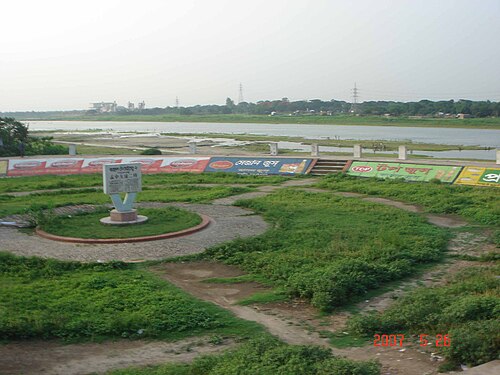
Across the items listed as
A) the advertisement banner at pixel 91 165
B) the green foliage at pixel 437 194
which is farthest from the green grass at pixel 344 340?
the advertisement banner at pixel 91 165

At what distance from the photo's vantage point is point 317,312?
33.2ft

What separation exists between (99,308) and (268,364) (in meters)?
4.11

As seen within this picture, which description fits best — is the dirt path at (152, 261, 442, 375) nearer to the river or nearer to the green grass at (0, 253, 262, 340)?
the green grass at (0, 253, 262, 340)

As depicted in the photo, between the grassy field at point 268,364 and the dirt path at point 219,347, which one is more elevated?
the grassy field at point 268,364

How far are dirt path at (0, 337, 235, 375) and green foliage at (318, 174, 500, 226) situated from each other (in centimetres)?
1235

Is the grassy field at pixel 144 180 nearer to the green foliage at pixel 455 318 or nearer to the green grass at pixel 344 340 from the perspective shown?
the green foliage at pixel 455 318

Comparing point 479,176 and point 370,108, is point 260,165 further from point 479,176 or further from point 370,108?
point 370,108

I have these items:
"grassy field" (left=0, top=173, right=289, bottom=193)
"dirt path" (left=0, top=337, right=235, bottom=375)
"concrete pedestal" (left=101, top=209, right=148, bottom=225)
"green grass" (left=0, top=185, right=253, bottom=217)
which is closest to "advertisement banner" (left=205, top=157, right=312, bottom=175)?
"grassy field" (left=0, top=173, right=289, bottom=193)

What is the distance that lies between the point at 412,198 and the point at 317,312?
13529 mm

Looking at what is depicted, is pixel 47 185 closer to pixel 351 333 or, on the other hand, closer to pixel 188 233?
pixel 188 233

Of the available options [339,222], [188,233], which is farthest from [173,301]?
[339,222]

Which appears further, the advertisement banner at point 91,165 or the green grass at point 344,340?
the advertisement banner at point 91,165

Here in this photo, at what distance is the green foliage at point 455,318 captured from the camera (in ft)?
23.2
